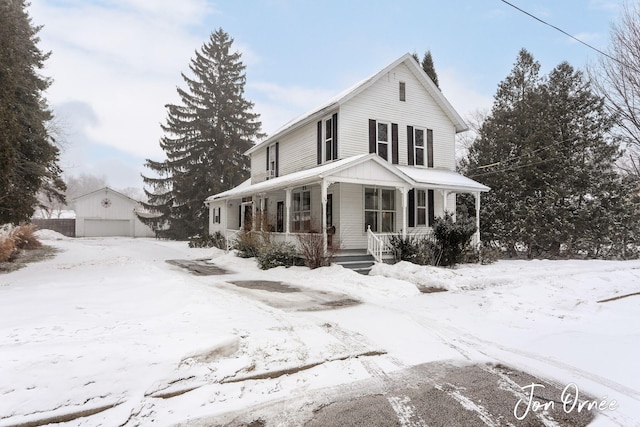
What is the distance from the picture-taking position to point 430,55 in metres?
23.0

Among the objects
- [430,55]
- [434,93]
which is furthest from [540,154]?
[430,55]

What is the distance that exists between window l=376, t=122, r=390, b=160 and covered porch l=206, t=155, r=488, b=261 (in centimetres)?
90

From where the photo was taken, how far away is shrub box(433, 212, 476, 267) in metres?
12.5

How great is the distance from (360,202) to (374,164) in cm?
218

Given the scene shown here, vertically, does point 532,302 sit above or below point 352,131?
below

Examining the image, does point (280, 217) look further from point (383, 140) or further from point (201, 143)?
point (201, 143)

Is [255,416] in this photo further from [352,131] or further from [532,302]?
[352,131]

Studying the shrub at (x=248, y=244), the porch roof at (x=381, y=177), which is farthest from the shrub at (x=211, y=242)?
the porch roof at (x=381, y=177)

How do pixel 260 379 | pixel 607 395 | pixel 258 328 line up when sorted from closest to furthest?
pixel 607 395 → pixel 260 379 → pixel 258 328

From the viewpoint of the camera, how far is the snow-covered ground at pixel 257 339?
Result: 3296 millimetres

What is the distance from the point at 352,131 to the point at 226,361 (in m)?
11.9

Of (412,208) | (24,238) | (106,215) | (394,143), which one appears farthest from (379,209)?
(106,215)

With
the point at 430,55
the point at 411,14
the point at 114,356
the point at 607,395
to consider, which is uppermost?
the point at 430,55

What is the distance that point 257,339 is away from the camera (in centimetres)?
478
